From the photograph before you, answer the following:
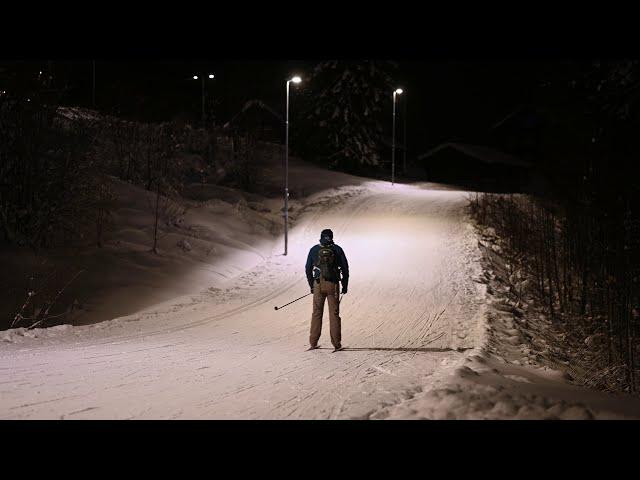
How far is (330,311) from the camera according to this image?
11.4 metres

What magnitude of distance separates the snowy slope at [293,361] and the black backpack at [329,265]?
50.4 inches

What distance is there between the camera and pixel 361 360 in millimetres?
10477

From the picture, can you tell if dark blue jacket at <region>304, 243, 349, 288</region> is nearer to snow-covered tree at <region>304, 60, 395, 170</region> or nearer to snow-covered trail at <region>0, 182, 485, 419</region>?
snow-covered trail at <region>0, 182, 485, 419</region>

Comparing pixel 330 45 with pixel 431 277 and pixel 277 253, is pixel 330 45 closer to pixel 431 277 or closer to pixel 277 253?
pixel 431 277

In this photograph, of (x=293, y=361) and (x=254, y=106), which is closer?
(x=293, y=361)

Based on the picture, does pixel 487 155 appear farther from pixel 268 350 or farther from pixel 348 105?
pixel 268 350

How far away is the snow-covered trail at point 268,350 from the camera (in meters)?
7.50

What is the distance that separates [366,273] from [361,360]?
30.8ft

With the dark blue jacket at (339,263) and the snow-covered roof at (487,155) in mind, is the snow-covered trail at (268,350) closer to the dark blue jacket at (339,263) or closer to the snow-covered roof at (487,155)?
the dark blue jacket at (339,263)

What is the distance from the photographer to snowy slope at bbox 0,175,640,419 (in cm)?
727

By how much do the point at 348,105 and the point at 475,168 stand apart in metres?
17.4

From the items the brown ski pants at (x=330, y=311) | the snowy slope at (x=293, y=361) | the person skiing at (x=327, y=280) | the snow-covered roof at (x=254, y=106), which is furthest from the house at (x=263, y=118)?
the brown ski pants at (x=330, y=311)

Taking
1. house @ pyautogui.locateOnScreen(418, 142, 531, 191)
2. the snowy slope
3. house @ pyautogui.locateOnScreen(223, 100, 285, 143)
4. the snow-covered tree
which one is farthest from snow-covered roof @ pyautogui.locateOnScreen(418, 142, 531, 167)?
the snowy slope

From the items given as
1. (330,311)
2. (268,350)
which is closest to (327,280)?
(330,311)
